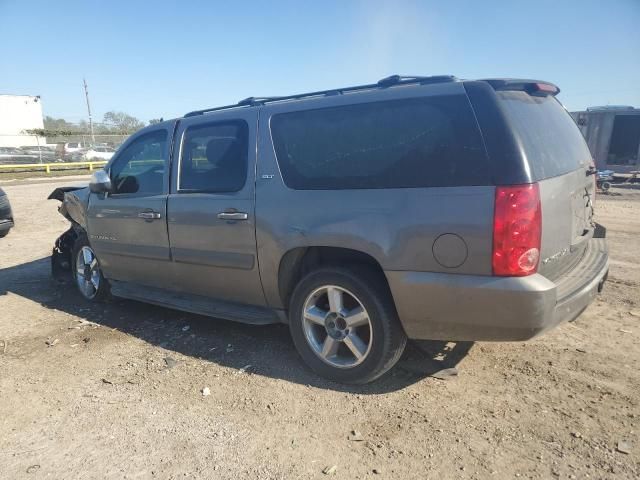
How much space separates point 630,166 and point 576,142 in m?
17.8

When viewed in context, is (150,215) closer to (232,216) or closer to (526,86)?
(232,216)

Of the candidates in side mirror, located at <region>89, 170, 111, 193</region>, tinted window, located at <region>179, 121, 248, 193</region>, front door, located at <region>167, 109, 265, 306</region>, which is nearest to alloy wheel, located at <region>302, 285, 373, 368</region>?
front door, located at <region>167, 109, 265, 306</region>

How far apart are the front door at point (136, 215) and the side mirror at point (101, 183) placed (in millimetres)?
105

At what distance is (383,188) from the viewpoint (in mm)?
2980

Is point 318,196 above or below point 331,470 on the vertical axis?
above

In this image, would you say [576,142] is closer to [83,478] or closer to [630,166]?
[83,478]

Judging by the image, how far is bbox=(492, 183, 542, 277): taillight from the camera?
101 inches

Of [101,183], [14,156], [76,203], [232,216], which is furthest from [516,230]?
[14,156]

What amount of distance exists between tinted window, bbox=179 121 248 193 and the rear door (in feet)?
6.44

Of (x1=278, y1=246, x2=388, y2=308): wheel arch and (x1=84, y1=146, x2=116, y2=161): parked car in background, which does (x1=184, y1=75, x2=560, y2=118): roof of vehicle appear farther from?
(x1=84, y1=146, x2=116, y2=161): parked car in background

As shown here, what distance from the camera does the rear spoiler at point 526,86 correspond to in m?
2.83

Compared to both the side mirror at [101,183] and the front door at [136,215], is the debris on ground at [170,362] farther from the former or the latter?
the side mirror at [101,183]

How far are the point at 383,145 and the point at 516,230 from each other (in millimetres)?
977

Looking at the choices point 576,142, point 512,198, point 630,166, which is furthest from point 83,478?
point 630,166
